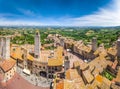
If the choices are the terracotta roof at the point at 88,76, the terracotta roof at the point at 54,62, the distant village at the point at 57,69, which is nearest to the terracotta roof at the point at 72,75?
the distant village at the point at 57,69

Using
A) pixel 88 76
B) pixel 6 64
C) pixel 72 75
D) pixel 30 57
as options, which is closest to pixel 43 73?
pixel 30 57

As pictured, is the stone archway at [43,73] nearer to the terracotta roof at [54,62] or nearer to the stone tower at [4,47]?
the terracotta roof at [54,62]

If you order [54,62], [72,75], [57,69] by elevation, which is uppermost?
[72,75]

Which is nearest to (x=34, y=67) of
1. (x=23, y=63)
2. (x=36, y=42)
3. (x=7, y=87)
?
(x=23, y=63)

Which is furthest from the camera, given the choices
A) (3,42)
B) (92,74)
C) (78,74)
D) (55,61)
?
(55,61)

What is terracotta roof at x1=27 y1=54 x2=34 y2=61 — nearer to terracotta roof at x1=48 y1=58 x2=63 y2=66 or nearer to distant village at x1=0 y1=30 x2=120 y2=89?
distant village at x1=0 y1=30 x2=120 y2=89

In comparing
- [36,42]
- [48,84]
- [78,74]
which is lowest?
[48,84]

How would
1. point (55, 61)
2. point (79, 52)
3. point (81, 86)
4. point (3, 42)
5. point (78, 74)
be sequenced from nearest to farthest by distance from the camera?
point (81, 86) < point (78, 74) < point (3, 42) < point (55, 61) < point (79, 52)

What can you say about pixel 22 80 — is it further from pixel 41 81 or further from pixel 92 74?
pixel 92 74

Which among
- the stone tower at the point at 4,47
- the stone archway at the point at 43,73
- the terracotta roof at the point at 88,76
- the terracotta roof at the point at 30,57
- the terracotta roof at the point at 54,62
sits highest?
the stone tower at the point at 4,47

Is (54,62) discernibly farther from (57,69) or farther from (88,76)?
(88,76)

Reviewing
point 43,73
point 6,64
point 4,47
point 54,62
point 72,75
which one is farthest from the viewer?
point 43,73
